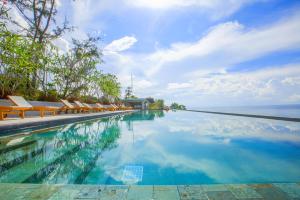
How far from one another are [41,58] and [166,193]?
1501 centimetres

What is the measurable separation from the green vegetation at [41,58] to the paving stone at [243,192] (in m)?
9.98

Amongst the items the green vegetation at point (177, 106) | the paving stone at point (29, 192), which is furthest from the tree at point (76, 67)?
the green vegetation at point (177, 106)

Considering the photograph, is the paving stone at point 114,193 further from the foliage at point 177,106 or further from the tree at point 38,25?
the foliage at point 177,106

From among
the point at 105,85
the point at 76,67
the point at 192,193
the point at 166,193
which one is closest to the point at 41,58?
the point at 76,67

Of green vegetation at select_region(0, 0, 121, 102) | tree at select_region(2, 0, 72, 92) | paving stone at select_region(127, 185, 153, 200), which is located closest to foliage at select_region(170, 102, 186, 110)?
green vegetation at select_region(0, 0, 121, 102)

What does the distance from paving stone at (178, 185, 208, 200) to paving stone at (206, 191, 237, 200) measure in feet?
0.17

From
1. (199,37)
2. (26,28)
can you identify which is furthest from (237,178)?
(26,28)

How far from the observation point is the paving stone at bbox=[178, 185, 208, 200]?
1764 mm

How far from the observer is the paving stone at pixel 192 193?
5.79ft

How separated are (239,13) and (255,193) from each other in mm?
8431

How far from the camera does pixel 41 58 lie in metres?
13.9

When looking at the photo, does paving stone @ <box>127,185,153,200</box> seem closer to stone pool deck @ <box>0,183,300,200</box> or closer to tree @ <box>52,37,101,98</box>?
stone pool deck @ <box>0,183,300,200</box>

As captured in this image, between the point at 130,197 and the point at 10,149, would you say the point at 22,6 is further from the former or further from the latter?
the point at 130,197

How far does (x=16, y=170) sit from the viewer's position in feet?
9.55
